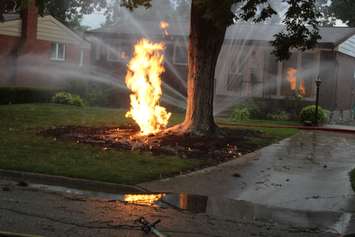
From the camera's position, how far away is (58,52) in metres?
33.2

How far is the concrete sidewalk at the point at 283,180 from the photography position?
8.64 meters

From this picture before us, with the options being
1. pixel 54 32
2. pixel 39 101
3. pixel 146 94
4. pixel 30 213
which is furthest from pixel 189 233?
pixel 54 32

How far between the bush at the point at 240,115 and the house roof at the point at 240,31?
3.96 m

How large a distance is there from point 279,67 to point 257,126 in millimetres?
7122

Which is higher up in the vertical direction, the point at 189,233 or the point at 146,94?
the point at 146,94

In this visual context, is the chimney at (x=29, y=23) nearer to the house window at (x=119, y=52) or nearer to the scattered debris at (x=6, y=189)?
the house window at (x=119, y=52)

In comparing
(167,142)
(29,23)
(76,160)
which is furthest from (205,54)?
(29,23)

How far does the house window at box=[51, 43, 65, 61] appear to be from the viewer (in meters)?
32.7

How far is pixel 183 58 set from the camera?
27391 mm

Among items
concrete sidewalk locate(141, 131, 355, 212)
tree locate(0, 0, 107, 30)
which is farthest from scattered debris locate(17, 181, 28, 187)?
tree locate(0, 0, 107, 30)

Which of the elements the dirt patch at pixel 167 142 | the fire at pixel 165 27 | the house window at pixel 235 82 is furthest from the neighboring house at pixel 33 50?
the dirt patch at pixel 167 142

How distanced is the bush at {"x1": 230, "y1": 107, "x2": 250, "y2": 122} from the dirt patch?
601 centimetres

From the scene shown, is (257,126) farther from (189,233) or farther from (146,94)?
(189,233)

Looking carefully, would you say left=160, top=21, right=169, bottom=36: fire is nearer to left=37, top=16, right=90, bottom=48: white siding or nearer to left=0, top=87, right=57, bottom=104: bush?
left=0, top=87, right=57, bottom=104: bush
